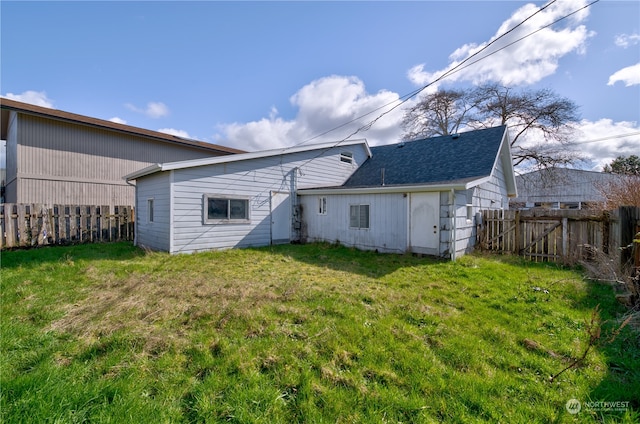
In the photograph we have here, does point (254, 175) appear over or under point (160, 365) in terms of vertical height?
over

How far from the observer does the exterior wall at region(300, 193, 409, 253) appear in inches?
354

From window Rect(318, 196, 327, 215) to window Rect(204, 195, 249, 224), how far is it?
2.89 meters

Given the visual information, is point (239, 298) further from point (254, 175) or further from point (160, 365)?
point (254, 175)

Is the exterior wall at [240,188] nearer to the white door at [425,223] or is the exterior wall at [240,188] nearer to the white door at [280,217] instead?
the white door at [280,217]

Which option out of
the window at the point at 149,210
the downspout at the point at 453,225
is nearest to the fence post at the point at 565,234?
the downspout at the point at 453,225

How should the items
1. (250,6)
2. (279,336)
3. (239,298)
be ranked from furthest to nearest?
(250,6)
(239,298)
(279,336)

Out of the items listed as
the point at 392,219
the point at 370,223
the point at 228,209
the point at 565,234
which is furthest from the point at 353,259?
the point at 565,234

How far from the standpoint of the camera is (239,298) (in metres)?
4.55

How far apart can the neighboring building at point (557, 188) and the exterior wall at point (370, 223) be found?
707 inches

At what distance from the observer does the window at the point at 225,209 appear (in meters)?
9.22

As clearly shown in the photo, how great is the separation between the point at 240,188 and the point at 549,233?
10072mm

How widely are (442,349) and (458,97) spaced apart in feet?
89.9

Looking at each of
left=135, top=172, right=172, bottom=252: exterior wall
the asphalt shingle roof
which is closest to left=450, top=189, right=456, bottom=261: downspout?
the asphalt shingle roof

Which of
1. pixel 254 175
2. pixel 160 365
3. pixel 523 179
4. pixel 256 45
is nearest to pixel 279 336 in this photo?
pixel 160 365
